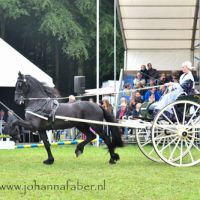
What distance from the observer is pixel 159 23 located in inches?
1031

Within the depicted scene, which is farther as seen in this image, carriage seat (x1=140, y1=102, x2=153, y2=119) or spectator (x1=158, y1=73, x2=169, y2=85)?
spectator (x1=158, y1=73, x2=169, y2=85)

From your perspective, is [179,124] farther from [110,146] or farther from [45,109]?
[45,109]

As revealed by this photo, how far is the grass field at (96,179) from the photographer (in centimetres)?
1018

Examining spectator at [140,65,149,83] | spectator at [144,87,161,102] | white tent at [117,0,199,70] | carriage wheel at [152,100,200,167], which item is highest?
white tent at [117,0,199,70]

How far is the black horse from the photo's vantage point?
14977 millimetres

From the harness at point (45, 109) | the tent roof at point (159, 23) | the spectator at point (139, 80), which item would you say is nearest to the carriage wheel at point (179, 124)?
the harness at point (45, 109)

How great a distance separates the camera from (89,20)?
115 feet

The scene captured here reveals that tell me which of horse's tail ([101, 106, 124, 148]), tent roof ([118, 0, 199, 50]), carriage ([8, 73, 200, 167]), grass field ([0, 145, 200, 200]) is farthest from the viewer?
tent roof ([118, 0, 199, 50])

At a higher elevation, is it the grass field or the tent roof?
the tent roof

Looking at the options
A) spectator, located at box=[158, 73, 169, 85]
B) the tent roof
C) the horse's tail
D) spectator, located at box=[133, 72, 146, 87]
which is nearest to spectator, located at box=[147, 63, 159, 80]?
spectator, located at box=[133, 72, 146, 87]

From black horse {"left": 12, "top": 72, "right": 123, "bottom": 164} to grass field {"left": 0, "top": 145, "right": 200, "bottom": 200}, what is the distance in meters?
0.44

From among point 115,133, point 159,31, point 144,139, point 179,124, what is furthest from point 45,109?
point 159,31

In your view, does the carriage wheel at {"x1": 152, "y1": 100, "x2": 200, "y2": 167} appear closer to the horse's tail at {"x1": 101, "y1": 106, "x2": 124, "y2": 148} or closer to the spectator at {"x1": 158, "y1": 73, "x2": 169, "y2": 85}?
the horse's tail at {"x1": 101, "y1": 106, "x2": 124, "y2": 148}

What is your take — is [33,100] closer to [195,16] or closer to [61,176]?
[61,176]
